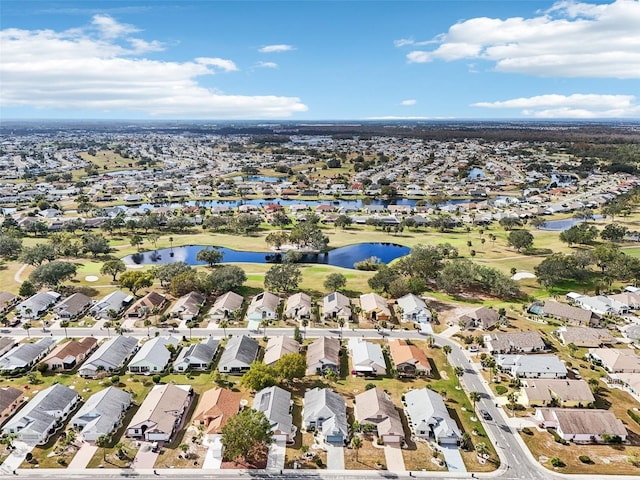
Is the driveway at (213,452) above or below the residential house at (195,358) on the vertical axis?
below

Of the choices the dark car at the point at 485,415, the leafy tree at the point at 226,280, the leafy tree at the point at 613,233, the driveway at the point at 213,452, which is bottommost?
the dark car at the point at 485,415

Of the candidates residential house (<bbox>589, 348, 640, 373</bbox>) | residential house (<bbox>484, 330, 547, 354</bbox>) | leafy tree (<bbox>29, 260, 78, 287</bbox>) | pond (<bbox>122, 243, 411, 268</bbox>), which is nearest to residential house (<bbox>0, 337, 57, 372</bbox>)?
leafy tree (<bbox>29, 260, 78, 287</bbox>)

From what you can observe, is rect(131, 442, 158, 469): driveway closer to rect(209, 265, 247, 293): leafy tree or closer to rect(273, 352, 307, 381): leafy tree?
rect(273, 352, 307, 381): leafy tree

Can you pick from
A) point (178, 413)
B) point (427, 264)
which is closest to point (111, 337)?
point (178, 413)

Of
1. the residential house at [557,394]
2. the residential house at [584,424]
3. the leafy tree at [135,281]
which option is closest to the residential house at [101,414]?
the leafy tree at [135,281]

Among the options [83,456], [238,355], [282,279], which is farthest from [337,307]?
[83,456]

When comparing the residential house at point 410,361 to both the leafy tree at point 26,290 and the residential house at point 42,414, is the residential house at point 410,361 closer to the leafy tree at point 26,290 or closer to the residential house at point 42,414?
the residential house at point 42,414

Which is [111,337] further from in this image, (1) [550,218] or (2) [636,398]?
(1) [550,218]

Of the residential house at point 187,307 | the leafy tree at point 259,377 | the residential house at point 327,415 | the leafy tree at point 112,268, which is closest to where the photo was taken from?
the residential house at point 327,415
